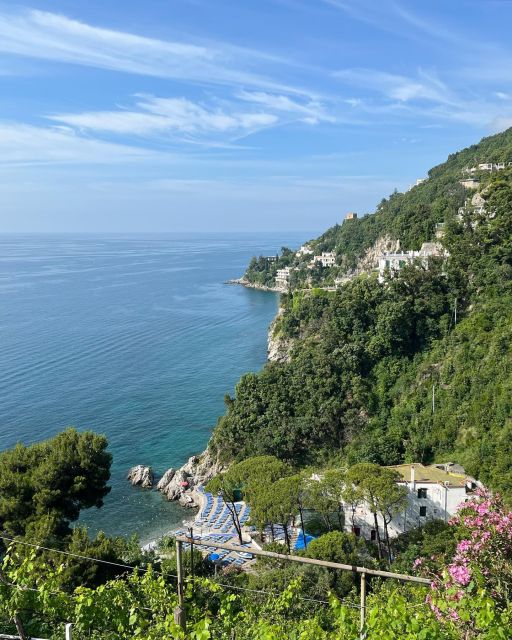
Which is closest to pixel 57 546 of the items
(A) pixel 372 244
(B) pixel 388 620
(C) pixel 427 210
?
(B) pixel 388 620

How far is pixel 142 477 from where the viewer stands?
2542 cm

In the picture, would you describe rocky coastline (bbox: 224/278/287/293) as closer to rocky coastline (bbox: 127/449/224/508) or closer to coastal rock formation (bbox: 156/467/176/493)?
rocky coastline (bbox: 127/449/224/508)

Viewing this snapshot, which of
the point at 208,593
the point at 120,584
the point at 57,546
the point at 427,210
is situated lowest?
the point at 208,593

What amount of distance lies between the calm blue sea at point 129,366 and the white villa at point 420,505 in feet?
27.4

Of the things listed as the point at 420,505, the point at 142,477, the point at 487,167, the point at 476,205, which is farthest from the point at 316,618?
the point at 487,167

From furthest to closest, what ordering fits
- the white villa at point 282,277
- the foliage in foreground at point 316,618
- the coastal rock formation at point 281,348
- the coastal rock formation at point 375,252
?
1. the white villa at point 282,277
2. the coastal rock formation at point 375,252
3. the coastal rock formation at point 281,348
4. the foliage in foreground at point 316,618

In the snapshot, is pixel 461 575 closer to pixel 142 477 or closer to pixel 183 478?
pixel 183 478

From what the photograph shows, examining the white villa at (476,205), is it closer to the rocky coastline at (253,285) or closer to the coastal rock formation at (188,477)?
the coastal rock formation at (188,477)

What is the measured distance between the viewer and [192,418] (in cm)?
3309

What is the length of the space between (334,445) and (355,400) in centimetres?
266

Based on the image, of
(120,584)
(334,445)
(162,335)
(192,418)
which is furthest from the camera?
(162,335)

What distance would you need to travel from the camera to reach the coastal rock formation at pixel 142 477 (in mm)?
25323

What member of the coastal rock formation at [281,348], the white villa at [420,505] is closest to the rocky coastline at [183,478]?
the white villa at [420,505]

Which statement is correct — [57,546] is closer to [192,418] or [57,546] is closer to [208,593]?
[208,593]
